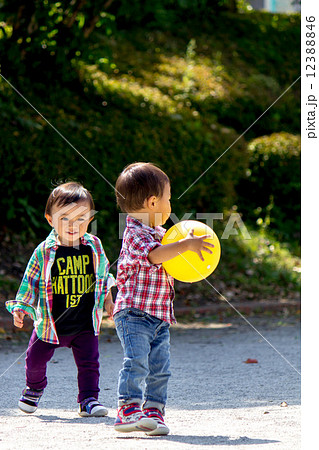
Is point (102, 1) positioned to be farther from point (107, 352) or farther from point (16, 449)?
point (16, 449)

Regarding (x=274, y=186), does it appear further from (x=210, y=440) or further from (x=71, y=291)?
(x=210, y=440)

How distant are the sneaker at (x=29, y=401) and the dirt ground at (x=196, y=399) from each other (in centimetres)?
5

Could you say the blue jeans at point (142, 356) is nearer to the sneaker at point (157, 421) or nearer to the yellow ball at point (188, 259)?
the sneaker at point (157, 421)

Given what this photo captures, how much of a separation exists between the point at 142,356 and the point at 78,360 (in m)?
0.71

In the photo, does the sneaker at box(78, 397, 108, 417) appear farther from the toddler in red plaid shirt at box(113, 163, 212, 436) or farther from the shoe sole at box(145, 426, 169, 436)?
the shoe sole at box(145, 426, 169, 436)

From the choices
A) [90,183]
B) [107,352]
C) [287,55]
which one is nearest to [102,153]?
[90,183]

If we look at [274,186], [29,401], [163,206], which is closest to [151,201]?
[163,206]

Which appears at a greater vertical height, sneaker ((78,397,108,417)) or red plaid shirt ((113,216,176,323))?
red plaid shirt ((113,216,176,323))

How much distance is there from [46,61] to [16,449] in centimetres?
764

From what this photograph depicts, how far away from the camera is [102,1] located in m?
9.49

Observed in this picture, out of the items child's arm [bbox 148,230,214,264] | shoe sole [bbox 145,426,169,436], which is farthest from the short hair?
shoe sole [bbox 145,426,169,436]

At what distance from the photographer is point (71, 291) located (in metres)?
4.32

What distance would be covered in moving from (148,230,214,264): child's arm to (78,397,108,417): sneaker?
3.44 ft

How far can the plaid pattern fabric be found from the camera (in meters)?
4.27
